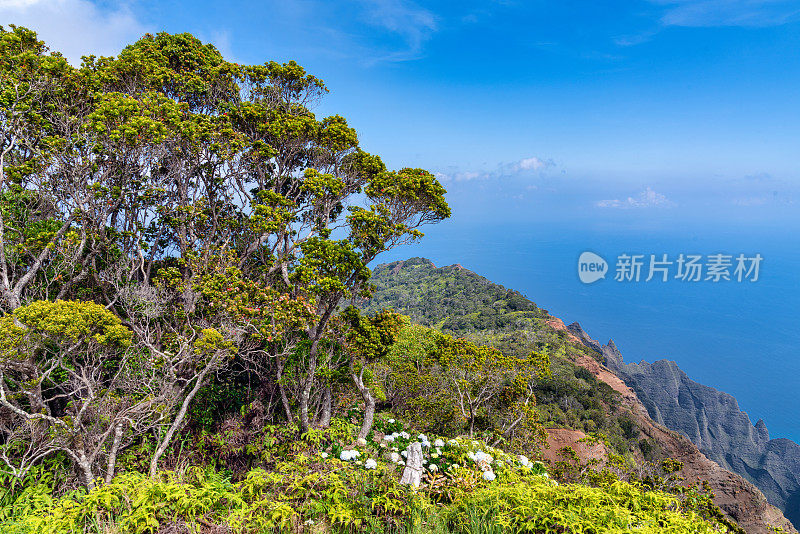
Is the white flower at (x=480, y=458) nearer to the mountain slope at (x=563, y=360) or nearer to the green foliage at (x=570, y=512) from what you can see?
the green foliage at (x=570, y=512)

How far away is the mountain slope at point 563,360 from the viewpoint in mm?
18359

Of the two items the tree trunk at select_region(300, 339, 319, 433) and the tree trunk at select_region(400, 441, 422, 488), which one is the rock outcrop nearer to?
the tree trunk at select_region(300, 339, 319, 433)

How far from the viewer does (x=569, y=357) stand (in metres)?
36.0

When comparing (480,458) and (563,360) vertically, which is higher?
(480,458)

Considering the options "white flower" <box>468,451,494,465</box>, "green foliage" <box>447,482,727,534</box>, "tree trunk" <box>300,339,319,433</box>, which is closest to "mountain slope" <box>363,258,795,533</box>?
"white flower" <box>468,451,494,465</box>

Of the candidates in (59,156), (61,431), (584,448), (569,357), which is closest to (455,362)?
(61,431)

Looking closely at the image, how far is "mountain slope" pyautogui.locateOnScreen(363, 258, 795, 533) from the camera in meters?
18.4

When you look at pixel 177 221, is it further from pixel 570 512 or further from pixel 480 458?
pixel 570 512

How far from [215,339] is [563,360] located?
32635 millimetres

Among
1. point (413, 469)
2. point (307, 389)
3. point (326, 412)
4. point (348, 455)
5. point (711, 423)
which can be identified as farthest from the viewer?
point (711, 423)

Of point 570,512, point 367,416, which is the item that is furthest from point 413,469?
point 367,416

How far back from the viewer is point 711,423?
204 feet

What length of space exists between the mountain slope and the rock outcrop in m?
6.69

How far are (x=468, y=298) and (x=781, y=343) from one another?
237 m
